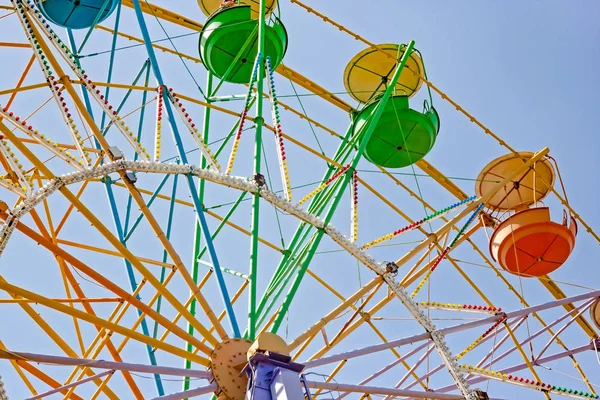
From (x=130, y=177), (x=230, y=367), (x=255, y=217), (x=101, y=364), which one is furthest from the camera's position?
(x=255, y=217)

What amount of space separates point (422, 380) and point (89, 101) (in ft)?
26.1

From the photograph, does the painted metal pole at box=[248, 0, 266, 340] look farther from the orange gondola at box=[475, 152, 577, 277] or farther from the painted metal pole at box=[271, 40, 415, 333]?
the orange gondola at box=[475, 152, 577, 277]

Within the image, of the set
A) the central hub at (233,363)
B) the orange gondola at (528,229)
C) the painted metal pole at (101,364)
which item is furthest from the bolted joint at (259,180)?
the orange gondola at (528,229)

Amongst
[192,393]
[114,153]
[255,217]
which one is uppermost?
[114,153]

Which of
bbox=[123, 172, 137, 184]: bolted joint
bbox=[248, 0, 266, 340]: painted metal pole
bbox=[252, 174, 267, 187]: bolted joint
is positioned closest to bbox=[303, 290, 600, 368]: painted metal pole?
bbox=[248, 0, 266, 340]: painted metal pole

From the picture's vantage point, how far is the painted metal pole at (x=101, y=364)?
950 centimetres

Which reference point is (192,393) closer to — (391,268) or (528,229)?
(391,268)

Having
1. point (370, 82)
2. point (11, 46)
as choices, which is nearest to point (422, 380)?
point (370, 82)

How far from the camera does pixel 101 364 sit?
32.6 feet

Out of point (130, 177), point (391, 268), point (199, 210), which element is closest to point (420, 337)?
point (391, 268)

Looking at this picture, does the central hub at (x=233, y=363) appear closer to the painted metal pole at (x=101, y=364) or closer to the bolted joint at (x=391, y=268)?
the painted metal pole at (x=101, y=364)

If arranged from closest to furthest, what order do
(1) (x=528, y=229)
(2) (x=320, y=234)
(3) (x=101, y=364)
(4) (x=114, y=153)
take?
(3) (x=101, y=364) < (4) (x=114, y=153) < (2) (x=320, y=234) < (1) (x=528, y=229)

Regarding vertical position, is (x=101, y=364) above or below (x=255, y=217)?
below

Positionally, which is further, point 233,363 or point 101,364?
point 233,363
